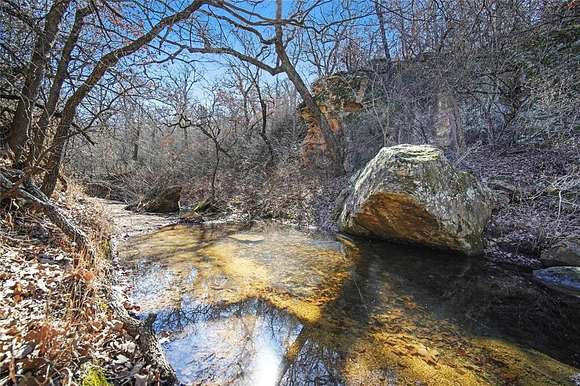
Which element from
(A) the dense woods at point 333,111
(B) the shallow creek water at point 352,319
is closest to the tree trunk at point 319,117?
(A) the dense woods at point 333,111

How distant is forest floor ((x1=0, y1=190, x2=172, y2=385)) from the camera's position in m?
1.98

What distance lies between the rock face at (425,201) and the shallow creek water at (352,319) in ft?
1.56

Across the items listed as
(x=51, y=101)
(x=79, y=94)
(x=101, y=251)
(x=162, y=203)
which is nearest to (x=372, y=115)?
(x=162, y=203)

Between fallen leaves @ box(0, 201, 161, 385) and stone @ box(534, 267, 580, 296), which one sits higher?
fallen leaves @ box(0, 201, 161, 385)

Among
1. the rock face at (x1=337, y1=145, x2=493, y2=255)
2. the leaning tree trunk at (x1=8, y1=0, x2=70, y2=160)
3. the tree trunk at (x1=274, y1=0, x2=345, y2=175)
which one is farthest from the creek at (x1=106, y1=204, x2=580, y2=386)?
the tree trunk at (x1=274, y1=0, x2=345, y2=175)

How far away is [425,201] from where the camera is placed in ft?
20.0

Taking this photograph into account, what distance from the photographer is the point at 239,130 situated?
842 inches

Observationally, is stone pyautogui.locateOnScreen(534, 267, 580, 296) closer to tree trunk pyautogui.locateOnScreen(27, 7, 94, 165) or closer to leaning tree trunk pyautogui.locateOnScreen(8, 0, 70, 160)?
leaning tree trunk pyautogui.locateOnScreen(8, 0, 70, 160)

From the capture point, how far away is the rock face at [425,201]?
6.12 meters

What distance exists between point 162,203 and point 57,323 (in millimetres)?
10974

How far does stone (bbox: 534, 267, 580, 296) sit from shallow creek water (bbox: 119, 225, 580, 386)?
0.91ft

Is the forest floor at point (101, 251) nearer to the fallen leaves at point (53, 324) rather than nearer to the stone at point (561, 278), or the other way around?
the fallen leaves at point (53, 324)

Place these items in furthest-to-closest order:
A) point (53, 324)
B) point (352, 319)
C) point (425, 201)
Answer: point (425, 201) < point (352, 319) < point (53, 324)

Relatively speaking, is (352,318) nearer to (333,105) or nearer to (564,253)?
(564,253)
